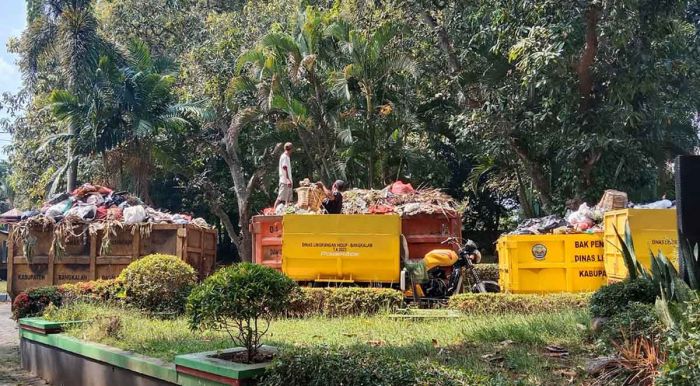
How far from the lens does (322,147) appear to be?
19.5 metres

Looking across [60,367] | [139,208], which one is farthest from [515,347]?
[139,208]

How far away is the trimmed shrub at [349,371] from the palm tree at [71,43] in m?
17.0

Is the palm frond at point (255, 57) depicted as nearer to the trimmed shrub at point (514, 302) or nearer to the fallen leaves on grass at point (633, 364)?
the trimmed shrub at point (514, 302)

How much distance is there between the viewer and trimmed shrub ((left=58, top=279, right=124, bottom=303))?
1006 cm

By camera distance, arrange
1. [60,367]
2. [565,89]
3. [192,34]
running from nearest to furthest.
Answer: [60,367], [565,89], [192,34]

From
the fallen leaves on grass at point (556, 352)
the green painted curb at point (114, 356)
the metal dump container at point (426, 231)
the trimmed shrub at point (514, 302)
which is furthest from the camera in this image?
the metal dump container at point (426, 231)

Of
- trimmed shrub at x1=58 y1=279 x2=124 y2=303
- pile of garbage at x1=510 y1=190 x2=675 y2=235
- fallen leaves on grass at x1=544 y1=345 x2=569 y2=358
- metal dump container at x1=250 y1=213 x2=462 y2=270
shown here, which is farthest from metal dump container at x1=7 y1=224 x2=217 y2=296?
fallen leaves on grass at x1=544 y1=345 x2=569 y2=358

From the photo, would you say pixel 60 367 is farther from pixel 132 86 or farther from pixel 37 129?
pixel 37 129

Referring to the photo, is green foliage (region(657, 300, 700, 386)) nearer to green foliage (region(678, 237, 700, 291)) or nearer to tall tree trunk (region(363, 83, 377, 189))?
green foliage (region(678, 237, 700, 291))

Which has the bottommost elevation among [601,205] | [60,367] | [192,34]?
[60,367]

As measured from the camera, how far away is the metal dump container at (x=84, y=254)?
11336 mm

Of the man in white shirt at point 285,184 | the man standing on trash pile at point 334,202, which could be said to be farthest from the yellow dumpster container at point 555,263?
the man in white shirt at point 285,184

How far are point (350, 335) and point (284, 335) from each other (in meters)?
0.78

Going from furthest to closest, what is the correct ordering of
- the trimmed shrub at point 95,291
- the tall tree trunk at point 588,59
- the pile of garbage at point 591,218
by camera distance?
1. the tall tree trunk at point 588,59
2. the pile of garbage at point 591,218
3. the trimmed shrub at point 95,291
